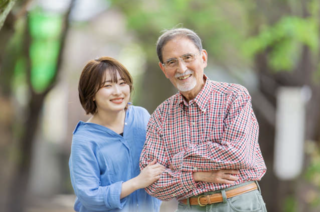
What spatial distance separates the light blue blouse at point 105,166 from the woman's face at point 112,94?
156mm

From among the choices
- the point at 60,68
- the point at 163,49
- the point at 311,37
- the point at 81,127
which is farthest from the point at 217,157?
the point at 60,68

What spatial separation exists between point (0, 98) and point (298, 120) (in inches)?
247

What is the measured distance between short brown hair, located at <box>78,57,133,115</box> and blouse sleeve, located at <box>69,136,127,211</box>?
307 mm

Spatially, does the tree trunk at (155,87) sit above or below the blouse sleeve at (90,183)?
above

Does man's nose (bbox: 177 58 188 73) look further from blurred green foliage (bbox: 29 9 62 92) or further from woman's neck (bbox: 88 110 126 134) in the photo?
blurred green foliage (bbox: 29 9 62 92)

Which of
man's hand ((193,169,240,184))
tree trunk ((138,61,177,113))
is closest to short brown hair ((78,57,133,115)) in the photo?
man's hand ((193,169,240,184))

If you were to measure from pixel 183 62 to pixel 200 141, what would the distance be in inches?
19.5

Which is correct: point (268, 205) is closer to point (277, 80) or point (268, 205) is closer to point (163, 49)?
point (277, 80)

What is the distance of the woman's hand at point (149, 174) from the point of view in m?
2.83

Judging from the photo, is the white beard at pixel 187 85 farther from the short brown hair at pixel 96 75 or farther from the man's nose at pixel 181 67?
the short brown hair at pixel 96 75

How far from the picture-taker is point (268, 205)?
30.6 ft

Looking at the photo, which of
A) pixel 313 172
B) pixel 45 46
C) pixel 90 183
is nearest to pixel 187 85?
pixel 90 183

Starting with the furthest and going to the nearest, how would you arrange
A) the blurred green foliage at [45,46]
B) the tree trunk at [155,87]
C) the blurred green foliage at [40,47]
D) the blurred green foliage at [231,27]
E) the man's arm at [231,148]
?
1. the tree trunk at [155,87]
2. the blurred green foliage at [45,46]
3. the blurred green foliage at [40,47]
4. the blurred green foliage at [231,27]
5. the man's arm at [231,148]

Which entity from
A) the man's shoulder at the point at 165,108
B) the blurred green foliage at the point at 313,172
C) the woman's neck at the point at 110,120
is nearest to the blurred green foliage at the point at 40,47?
the blurred green foliage at the point at 313,172
